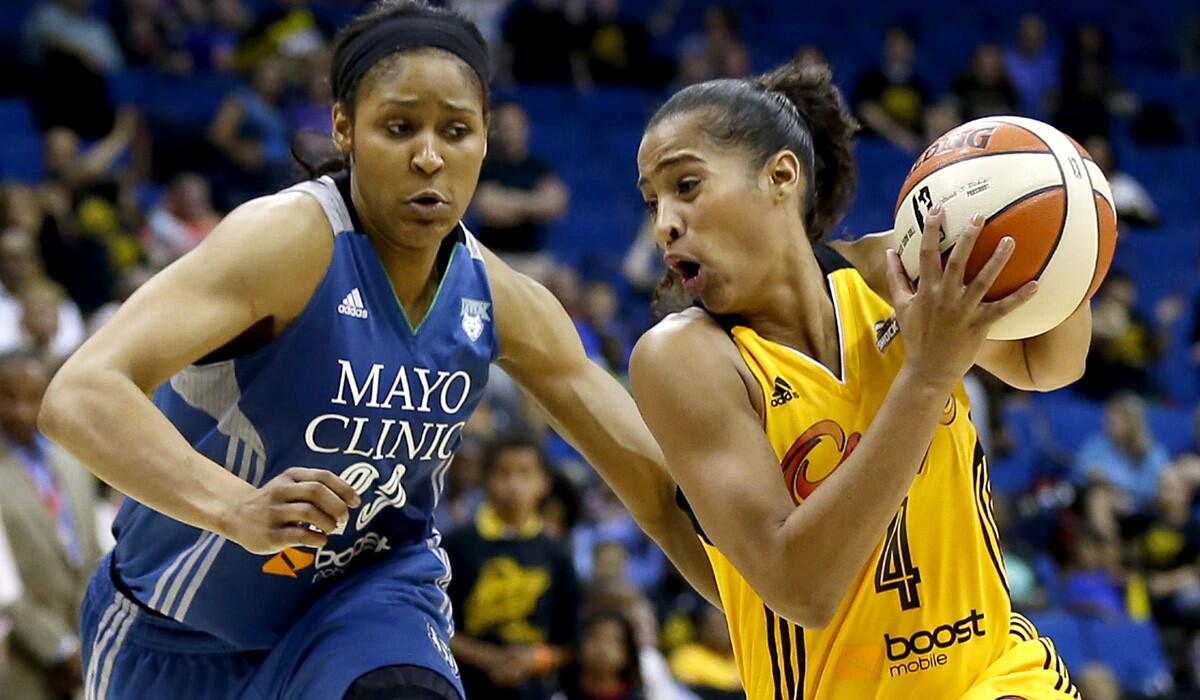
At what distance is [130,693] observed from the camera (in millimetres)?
3502

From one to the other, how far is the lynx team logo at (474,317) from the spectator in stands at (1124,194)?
34.1ft

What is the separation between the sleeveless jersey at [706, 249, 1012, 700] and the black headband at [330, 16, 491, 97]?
0.85 metres

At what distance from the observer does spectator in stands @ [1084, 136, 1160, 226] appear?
13092 millimetres

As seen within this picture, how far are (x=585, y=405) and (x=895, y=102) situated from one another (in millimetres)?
10132

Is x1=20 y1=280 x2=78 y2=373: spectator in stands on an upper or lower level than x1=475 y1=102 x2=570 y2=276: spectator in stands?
lower

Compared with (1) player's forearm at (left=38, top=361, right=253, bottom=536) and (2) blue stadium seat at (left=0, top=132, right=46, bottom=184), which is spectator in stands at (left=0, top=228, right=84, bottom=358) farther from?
(1) player's forearm at (left=38, top=361, right=253, bottom=536)

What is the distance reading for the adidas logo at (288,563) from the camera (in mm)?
3372

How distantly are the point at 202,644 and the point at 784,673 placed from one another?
1.28 meters

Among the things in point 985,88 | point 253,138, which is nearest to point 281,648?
point 253,138

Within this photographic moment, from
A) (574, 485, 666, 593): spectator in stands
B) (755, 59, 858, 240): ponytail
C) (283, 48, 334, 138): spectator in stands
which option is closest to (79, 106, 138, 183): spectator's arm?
(283, 48, 334, 138): spectator in stands

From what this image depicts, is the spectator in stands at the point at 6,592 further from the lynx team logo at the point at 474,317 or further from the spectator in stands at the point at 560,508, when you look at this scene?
the lynx team logo at the point at 474,317

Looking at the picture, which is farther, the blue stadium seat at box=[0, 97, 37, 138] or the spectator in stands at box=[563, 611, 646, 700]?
the blue stadium seat at box=[0, 97, 37, 138]

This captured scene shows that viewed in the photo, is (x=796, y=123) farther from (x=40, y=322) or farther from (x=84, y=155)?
(x=84, y=155)

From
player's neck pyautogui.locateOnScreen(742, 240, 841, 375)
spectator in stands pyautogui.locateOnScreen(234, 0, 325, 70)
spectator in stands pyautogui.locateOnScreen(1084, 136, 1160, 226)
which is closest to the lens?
player's neck pyautogui.locateOnScreen(742, 240, 841, 375)
